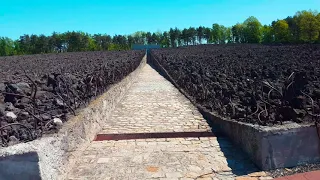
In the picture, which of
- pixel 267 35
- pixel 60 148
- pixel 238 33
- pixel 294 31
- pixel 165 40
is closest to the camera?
pixel 60 148

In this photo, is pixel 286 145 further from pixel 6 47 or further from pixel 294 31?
pixel 6 47

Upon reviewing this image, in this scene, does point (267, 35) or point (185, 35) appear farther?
point (185, 35)

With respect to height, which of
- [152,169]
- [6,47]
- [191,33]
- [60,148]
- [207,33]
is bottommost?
[152,169]

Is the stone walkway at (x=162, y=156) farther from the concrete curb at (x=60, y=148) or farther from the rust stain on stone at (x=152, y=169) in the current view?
the concrete curb at (x=60, y=148)

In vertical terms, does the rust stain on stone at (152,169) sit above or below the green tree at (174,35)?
below

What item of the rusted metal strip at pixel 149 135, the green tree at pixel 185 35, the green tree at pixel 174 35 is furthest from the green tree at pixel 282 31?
the rusted metal strip at pixel 149 135

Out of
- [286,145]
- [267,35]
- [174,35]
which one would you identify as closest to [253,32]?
[267,35]

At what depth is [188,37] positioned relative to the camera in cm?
10769

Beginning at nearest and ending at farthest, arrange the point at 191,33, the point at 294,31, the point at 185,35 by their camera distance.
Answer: the point at 294,31 → the point at 191,33 → the point at 185,35

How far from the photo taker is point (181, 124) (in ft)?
25.1

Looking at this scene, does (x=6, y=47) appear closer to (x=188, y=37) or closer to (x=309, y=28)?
(x=188, y=37)

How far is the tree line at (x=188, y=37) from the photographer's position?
7112cm

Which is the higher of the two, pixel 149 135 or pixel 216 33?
pixel 216 33

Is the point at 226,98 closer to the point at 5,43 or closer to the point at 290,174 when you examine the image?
the point at 290,174
